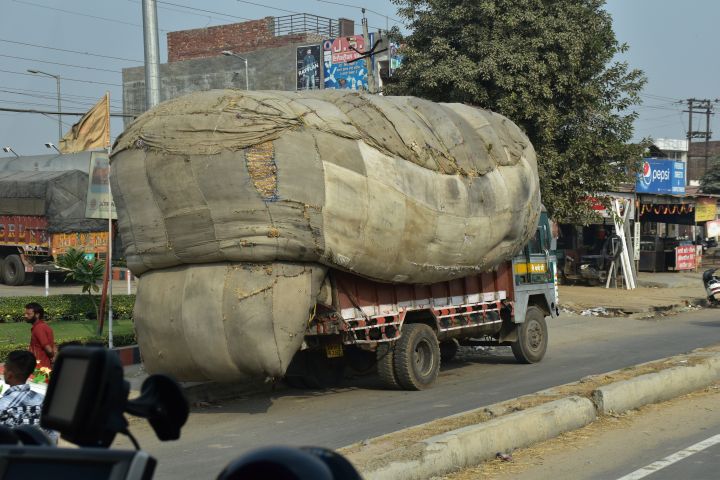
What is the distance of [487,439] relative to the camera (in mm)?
8750

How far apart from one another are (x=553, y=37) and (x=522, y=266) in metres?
9.32

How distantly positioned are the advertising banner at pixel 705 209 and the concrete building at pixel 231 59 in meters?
24.9

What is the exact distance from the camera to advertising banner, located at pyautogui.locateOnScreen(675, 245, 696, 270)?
1571 inches

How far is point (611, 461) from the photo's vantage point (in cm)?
875

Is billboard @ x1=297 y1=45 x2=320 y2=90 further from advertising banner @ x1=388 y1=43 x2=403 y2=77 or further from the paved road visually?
the paved road

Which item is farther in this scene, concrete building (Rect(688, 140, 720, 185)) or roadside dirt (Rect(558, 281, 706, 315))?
concrete building (Rect(688, 140, 720, 185))

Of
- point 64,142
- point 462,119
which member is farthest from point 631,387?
point 64,142

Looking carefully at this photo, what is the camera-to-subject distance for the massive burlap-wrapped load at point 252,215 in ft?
35.3

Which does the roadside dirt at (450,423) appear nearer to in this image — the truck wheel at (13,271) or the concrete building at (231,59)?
the truck wheel at (13,271)

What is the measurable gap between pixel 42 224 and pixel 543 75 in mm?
14677

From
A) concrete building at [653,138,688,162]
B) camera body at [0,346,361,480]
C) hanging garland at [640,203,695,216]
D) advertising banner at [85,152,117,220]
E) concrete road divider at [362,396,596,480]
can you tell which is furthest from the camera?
concrete building at [653,138,688,162]

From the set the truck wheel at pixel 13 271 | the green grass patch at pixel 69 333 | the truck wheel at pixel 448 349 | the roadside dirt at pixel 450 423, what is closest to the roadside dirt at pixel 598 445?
the roadside dirt at pixel 450 423

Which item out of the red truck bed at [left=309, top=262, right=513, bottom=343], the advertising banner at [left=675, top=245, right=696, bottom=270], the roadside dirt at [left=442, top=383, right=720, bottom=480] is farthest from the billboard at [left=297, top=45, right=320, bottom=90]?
the roadside dirt at [left=442, top=383, right=720, bottom=480]

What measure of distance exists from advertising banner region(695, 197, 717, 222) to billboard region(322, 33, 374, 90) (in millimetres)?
18547
